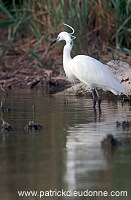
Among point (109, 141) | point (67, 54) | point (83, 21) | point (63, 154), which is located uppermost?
point (83, 21)

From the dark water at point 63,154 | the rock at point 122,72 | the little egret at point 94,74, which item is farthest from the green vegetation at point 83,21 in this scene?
the dark water at point 63,154

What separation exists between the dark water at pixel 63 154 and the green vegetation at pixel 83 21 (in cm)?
521

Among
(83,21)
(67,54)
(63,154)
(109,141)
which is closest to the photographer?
(63,154)

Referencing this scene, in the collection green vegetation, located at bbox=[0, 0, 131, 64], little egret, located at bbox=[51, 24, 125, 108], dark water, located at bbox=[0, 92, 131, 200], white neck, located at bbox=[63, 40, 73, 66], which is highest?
green vegetation, located at bbox=[0, 0, 131, 64]

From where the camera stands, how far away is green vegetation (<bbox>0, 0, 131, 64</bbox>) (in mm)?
15430

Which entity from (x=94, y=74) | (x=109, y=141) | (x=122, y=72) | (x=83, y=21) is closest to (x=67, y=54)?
(x=94, y=74)

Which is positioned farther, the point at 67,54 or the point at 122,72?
the point at 122,72

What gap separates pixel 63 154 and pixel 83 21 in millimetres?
9116

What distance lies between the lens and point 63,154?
6781mm

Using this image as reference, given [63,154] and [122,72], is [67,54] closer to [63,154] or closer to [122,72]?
[122,72]

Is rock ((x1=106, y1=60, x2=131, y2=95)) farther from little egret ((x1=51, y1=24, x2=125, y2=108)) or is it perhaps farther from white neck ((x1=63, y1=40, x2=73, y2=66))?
white neck ((x1=63, y1=40, x2=73, y2=66))

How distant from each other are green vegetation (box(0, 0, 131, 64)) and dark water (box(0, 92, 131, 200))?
5.21 meters

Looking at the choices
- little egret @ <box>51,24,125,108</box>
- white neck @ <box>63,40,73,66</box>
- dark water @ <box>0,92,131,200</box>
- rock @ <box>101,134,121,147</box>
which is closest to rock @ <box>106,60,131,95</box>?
little egret @ <box>51,24,125,108</box>

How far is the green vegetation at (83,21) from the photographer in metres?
15.4
